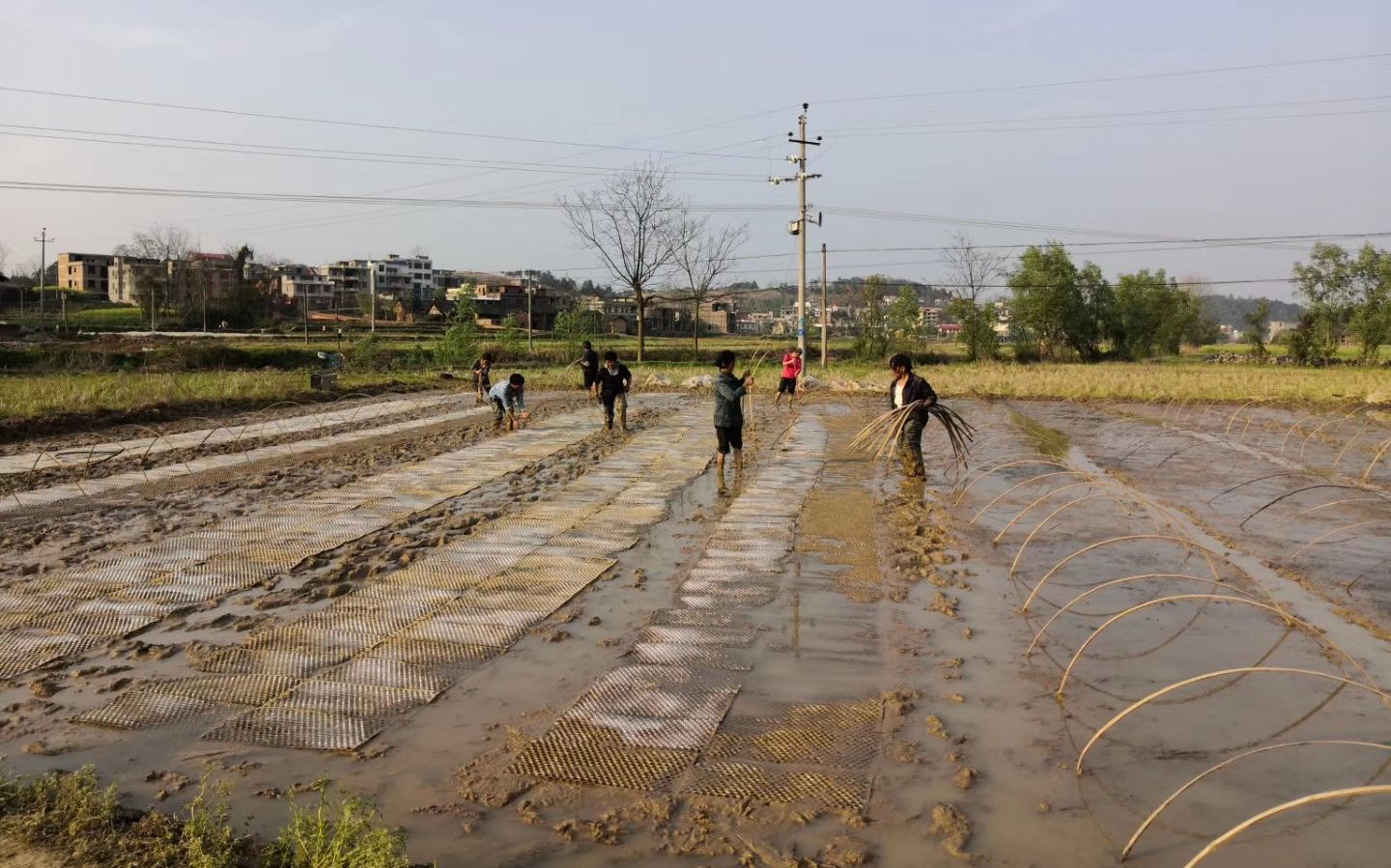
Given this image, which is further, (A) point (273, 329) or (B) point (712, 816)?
(A) point (273, 329)

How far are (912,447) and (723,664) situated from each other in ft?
21.2

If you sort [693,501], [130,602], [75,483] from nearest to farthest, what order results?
[130,602] → [693,501] → [75,483]

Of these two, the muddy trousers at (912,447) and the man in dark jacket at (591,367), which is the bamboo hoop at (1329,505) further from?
the man in dark jacket at (591,367)

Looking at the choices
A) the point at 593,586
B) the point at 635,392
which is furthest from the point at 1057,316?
the point at 593,586

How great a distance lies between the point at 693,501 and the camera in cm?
957

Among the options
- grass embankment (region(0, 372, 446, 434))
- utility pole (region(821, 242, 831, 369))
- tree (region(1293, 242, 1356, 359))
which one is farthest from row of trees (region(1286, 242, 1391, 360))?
grass embankment (region(0, 372, 446, 434))

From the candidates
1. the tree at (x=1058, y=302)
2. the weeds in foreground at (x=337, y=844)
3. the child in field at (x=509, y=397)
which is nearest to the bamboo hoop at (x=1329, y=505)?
the weeds in foreground at (x=337, y=844)

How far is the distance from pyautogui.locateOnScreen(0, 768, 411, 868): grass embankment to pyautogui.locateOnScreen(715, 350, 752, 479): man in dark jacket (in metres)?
6.87

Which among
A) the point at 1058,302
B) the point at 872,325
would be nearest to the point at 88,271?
the point at 872,325

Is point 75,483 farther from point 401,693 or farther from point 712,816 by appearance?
point 712,816

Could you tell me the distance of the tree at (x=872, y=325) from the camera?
41.1 m

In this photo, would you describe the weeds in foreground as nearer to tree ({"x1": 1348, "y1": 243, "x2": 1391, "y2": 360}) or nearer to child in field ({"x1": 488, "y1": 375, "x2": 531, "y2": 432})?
child in field ({"x1": 488, "y1": 375, "x2": 531, "y2": 432})

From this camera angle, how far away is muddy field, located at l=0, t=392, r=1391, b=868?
11.2 feet

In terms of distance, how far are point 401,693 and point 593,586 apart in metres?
2.07
